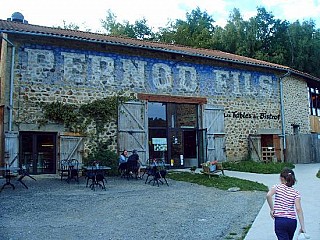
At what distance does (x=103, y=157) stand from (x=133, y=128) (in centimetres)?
176

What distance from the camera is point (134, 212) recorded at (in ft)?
22.2

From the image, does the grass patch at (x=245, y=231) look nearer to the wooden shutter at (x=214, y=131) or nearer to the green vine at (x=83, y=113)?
the green vine at (x=83, y=113)

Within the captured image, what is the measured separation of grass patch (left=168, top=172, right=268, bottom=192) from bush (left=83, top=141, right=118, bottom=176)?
2135mm

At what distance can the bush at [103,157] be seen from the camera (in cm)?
1280

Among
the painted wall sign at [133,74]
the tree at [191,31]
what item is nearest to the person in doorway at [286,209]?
the painted wall sign at [133,74]

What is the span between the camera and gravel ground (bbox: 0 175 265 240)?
5.32 meters

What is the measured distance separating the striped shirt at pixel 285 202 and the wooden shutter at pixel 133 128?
1009 cm

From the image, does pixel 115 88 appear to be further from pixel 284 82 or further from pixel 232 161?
pixel 284 82

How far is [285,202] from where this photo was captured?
374cm

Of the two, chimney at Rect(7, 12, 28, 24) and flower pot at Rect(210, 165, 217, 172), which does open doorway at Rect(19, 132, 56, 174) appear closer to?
flower pot at Rect(210, 165, 217, 172)

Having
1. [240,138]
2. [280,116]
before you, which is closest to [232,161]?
[240,138]

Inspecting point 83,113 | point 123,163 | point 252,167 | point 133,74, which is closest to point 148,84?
point 133,74

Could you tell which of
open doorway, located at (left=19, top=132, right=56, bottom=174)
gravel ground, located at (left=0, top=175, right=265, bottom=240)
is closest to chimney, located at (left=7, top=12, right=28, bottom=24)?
open doorway, located at (left=19, top=132, right=56, bottom=174)

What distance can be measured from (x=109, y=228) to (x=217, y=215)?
2.15 m
